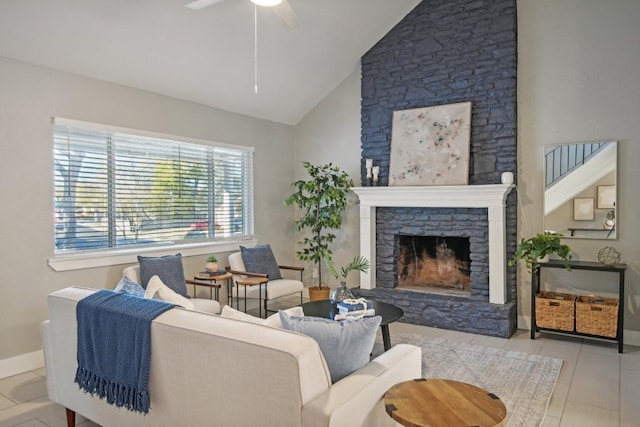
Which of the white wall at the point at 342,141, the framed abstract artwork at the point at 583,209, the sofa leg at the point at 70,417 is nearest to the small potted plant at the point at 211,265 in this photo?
the white wall at the point at 342,141

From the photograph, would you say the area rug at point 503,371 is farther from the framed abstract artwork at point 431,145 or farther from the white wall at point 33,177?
the white wall at point 33,177

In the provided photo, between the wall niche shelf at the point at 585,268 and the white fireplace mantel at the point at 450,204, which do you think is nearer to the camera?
the wall niche shelf at the point at 585,268

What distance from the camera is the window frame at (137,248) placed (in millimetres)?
4180

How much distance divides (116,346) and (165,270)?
2.17m

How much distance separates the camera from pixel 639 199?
4.55 meters

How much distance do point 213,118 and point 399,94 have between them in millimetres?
2319

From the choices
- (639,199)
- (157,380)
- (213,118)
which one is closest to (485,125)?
(639,199)

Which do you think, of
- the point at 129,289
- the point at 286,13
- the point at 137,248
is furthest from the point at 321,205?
the point at 129,289

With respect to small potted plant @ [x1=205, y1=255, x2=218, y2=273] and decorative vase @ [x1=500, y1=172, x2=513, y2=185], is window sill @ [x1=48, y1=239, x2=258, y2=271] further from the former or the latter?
decorative vase @ [x1=500, y1=172, x2=513, y2=185]

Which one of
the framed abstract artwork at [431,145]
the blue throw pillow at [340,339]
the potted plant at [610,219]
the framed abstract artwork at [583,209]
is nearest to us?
the blue throw pillow at [340,339]

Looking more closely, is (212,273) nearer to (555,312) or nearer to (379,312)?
(379,312)

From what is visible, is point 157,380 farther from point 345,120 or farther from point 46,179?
point 345,120

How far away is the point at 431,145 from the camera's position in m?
5.55

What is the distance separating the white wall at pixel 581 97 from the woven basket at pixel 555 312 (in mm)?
438
